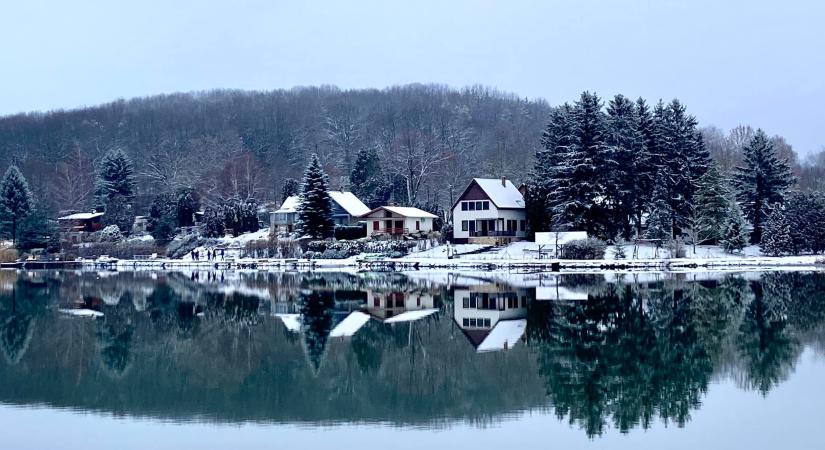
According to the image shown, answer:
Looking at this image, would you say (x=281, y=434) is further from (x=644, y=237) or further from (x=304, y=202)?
(x=304, y=202)

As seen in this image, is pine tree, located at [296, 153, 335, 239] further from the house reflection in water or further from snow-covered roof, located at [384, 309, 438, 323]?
snow-covered roof, located at [384, 309, 438, 323]

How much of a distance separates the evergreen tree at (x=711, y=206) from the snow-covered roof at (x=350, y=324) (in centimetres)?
2866

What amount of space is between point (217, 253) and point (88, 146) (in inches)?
2144

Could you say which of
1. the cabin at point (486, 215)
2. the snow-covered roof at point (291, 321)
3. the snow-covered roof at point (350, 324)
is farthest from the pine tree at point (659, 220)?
the snow-covered roof at point (291, 321)

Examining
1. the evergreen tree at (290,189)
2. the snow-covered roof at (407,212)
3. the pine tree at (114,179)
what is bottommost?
the snow-covered roof at (407,212)

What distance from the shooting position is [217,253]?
200 feet

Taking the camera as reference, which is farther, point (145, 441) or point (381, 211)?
point (381, 211)

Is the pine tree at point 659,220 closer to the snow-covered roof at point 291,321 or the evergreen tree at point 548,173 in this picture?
the evergreen tree at point 548,173

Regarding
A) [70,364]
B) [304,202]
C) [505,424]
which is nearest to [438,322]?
[70,364]

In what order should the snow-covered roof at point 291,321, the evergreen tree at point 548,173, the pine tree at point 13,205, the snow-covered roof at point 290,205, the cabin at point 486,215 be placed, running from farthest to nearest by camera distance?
the pine tree at point 13,205, the snow-covered roof at point 290,205, the cabin at point 486,215, the evergreen tree at point 548,173, the snow-covered roof at point 291,321

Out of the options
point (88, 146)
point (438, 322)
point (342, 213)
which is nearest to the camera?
point (438, 322)

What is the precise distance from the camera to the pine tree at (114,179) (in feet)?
248

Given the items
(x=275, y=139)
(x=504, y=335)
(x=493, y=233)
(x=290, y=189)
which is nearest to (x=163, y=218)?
(x=290, y=189)

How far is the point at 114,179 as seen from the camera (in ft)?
253
